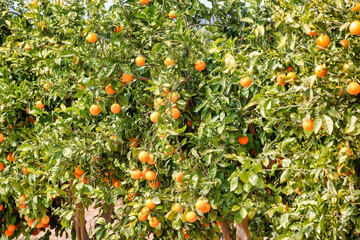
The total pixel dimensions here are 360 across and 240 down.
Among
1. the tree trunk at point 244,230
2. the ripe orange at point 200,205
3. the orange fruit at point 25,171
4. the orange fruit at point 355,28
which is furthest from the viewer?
the orange fruit at point 25,171

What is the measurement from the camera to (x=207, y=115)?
7.95ft

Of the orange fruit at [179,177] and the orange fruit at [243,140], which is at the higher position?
the orange fruit at [243,140]

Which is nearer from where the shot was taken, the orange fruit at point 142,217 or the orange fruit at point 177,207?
the orange fruit at point 177,207

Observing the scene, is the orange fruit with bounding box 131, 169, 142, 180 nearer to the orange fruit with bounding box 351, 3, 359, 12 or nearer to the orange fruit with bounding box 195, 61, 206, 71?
the orange fruit with bounding box 195, 61, 206, 71

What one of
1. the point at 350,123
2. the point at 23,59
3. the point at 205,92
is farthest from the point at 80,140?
the point at 350,123

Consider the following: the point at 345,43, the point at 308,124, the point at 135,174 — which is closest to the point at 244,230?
the point at 135,174

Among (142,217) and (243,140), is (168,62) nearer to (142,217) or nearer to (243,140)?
(243,140)

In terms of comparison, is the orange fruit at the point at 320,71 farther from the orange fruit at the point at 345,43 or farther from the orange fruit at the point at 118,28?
the orange fruit at the point at 118,28

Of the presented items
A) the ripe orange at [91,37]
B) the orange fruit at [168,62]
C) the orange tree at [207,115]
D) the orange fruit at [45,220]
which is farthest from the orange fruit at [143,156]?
the orange fruit at [45,220]

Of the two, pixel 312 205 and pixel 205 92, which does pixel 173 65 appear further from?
pixel 312 205

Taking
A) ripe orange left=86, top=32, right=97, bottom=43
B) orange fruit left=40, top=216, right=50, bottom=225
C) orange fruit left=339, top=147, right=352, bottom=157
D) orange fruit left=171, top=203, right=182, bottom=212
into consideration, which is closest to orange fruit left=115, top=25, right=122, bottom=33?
ripe orange left=86, top=32, right=97, bottom=43

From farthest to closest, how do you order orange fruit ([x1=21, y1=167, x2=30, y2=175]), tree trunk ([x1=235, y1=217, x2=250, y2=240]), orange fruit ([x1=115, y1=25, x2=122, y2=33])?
1. orange fruit ([x1=21, y1=167, x2=30, y2=175])
2. tree trunk ([x1=235, y1=217, x2=250, y2=240])
3. orange fruit ([x1=115, y1=25, x2=122, y2=33])

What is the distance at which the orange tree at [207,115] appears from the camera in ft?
5.86

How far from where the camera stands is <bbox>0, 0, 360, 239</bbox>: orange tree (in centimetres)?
179
